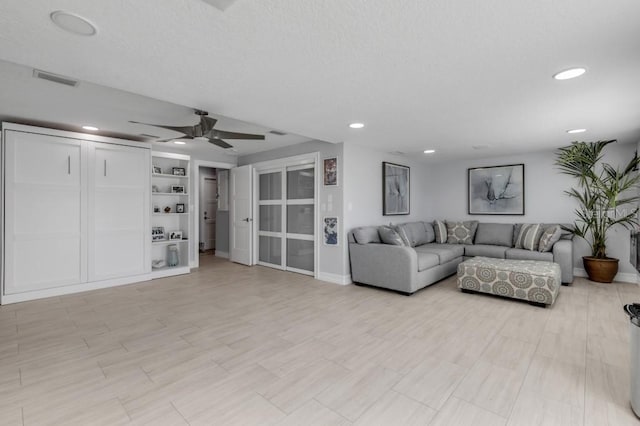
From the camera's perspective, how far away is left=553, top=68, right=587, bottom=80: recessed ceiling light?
7.15 feet

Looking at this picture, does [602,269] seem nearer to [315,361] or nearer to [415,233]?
[415,233]

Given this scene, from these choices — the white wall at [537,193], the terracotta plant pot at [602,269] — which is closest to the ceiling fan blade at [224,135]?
the white wall at [537,193]

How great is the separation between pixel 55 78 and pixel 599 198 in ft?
23.4

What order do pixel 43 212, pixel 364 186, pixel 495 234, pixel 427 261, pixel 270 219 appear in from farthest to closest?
pixel 270 219, pixel 495 234, pixel 364 186, pixel 427 261, pixel 43 212

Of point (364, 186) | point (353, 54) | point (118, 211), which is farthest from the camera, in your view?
point (364, 186)

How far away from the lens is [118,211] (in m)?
4.59

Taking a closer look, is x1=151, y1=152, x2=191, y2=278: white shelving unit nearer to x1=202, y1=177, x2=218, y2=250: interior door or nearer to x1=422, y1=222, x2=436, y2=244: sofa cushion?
x1=202, y1=177, x2=218, y2=250: interior door

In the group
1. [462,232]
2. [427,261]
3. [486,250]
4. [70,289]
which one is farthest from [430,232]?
[70,289]

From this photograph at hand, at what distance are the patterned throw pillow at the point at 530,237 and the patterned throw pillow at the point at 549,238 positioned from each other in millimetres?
88

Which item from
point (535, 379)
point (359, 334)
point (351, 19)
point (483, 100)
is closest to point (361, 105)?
point (483, 100)

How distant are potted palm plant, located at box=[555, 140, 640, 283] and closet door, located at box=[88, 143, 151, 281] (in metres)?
6.91

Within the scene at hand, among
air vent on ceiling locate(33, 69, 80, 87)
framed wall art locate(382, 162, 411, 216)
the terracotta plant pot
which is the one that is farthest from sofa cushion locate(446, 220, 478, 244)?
air vent on ceiling locate(33, 69, 80, 87)

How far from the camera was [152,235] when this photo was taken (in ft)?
17.1

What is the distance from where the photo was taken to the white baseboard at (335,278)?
4.61 m
